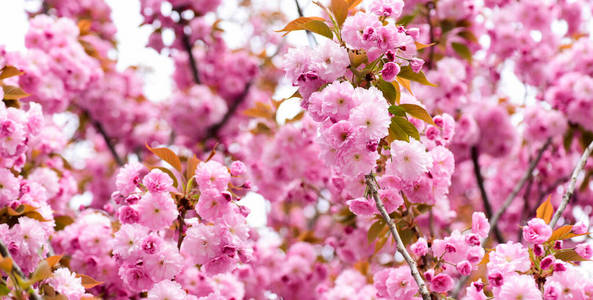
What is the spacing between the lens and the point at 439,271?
2404mm

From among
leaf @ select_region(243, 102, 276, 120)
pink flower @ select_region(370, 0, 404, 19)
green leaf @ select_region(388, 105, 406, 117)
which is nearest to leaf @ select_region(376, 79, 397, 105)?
green leaf @ select_region(388, 105, 406, 117)

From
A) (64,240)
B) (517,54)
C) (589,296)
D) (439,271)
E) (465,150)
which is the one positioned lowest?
(64,240)

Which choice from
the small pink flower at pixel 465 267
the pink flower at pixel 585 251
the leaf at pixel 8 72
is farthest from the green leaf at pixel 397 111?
the leaf at pixel 8 72

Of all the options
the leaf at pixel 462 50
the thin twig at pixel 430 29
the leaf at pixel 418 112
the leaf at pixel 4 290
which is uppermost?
the leaf at pixel 462 50

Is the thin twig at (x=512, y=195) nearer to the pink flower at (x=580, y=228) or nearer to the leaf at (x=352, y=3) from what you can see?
the pink flower at (x=580, y=228)

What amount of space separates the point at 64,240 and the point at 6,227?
843 millimetres

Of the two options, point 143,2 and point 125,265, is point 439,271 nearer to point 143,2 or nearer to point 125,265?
point 125,265

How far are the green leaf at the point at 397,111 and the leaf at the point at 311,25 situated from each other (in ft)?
1.34

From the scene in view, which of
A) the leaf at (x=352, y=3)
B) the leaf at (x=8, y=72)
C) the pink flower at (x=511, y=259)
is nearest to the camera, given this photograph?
the pink flower at (x=511, y=259)

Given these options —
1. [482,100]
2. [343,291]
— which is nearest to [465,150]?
[482,100]

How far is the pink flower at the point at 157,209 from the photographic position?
2424mm

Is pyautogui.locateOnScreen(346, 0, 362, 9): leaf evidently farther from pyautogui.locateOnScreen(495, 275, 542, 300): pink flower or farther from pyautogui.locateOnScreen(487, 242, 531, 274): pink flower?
pyautogui.locateOnScreen(495, 275, 542, 300): pink flower

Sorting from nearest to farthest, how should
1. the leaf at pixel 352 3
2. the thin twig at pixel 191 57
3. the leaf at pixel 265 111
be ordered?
the leaf at pixel 352 3, the leaf at pixel 265 111, the thin twig at pixel 191 57

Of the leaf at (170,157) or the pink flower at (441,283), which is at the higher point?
the pink flower at (441,283)
